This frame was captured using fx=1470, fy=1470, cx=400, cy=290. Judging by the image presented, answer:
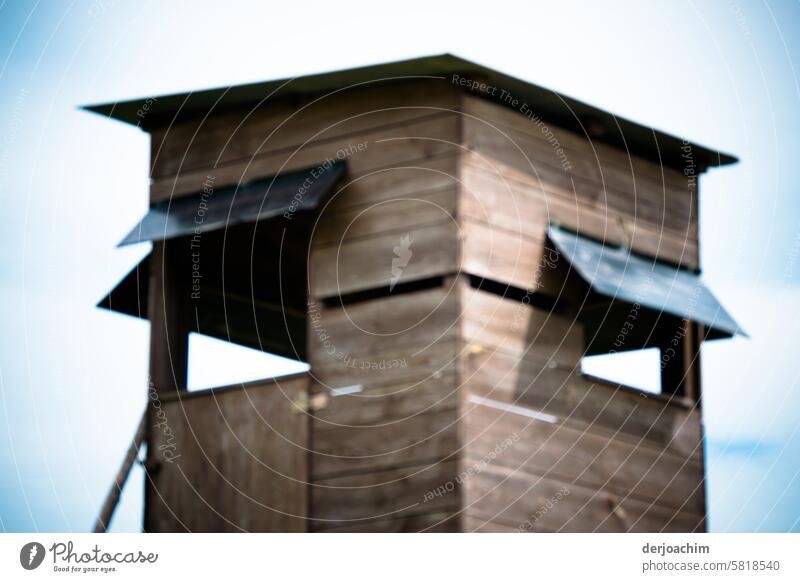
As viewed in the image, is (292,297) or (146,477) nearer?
(146,477)

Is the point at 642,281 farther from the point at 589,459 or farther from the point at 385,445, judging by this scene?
the point at 385,445

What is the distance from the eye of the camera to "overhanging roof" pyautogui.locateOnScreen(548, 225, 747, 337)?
11367 mm

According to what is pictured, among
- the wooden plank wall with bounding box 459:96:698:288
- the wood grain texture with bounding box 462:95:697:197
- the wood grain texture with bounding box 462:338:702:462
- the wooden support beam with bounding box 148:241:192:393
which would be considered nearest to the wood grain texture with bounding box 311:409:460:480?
the wood grain texture with bounding box 462:338:702:462

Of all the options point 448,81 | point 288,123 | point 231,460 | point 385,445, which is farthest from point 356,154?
point 231,460

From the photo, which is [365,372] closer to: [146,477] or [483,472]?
[483,472]

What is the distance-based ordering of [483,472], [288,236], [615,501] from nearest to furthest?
1. [483,472]
2. [615,501]
3. [288,236]

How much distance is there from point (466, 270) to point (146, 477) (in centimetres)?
320

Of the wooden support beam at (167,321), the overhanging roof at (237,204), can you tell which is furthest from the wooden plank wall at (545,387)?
the wooden support beam at (167,321)

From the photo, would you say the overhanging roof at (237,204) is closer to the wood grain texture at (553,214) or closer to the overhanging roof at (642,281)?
the wood grain texture at (553,214)

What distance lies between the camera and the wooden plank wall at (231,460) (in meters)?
11.3

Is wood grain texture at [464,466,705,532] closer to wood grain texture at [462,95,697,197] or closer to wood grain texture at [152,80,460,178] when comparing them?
wood grain texture at [462,95,697,197]

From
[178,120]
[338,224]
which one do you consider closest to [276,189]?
[338,224]

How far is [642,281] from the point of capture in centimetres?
1177

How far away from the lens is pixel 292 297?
45.4 ft
